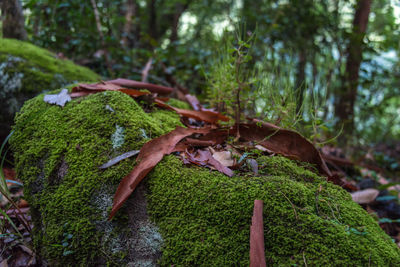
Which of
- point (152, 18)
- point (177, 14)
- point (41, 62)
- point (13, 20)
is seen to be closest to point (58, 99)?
point (41, 62)

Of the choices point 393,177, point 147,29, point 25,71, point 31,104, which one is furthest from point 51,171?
point 147,29

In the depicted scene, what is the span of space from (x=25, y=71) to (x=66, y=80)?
402 millimetres

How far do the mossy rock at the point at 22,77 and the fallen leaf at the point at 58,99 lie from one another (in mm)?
1113

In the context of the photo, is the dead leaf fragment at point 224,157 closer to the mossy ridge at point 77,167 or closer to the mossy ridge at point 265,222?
the mossy ridge at point 265,222

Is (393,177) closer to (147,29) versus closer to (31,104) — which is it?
(31,104)

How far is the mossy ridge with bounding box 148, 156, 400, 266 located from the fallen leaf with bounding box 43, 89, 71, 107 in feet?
3.12

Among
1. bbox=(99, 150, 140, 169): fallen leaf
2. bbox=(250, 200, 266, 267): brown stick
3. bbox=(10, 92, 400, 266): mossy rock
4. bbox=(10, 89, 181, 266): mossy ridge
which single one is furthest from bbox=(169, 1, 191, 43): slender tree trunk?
bbox=(250, 200, 266, 267): brown stick

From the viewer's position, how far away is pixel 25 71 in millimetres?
2863

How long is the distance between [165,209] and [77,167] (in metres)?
0.58

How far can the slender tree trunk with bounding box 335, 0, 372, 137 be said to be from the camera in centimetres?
354

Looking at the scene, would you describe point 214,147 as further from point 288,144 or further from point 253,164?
point 288,144

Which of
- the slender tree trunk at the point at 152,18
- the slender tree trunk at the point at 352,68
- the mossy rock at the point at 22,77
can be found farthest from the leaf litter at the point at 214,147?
the slender tree trunk at the point at 152,18

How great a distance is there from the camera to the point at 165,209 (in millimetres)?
1315

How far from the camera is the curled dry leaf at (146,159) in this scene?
133 centimetres
